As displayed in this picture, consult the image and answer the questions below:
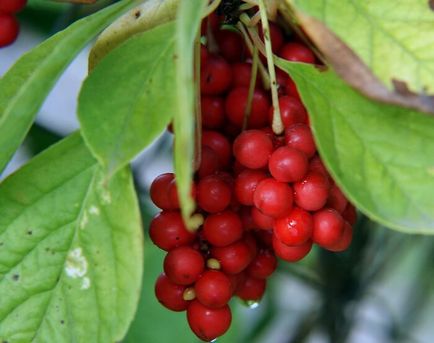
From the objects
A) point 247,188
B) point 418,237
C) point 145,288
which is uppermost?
point 247,188

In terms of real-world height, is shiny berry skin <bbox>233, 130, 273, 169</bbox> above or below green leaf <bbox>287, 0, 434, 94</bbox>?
below

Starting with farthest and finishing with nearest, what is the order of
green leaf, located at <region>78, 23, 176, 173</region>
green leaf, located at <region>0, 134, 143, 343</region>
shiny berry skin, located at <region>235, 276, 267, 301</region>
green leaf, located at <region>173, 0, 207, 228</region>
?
shiny berry skin, located at <region>235, 276, 267, 301</region>
green leaf, located at <region>0, 134, 143, 343</region>
green leaf, located at <region>78, 23, 176, 173</region>
green leaf, located at <region>173, 0, 207, 228</region>

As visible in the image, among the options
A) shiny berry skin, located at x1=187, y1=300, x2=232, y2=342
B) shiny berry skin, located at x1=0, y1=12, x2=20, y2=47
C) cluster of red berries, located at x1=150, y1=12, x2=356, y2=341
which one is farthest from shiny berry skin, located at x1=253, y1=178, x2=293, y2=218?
shiny berry skin, located at x1=0, y1=12, x2=20, y2=47

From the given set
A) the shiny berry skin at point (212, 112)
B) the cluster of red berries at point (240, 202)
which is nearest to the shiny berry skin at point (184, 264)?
the cluster of red berries at point (240, 202)

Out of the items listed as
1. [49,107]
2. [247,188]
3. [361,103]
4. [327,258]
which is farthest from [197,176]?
[49,107]

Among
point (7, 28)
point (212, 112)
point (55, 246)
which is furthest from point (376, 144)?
point (7, 28)

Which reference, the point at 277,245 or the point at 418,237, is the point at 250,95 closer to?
the point at 277,245

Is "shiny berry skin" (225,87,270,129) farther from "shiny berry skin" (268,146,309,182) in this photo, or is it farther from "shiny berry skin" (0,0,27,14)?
"shiny berry skin" (0,0,27,14)
